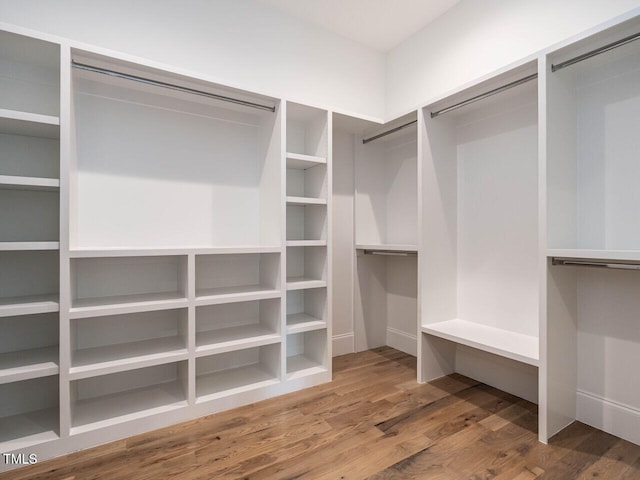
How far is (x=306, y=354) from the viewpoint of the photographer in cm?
279

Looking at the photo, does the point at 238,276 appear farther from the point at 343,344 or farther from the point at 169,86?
the point at 169,86

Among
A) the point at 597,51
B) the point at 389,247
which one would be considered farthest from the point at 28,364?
the point at 597,51

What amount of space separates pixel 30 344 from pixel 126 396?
60cm

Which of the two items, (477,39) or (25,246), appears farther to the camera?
(477,39)

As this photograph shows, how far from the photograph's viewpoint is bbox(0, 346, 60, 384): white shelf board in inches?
63.1

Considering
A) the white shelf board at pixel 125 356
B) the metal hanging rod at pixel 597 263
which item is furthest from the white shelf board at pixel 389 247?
the white shelf board at pixel 125 356

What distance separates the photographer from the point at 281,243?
2330mm

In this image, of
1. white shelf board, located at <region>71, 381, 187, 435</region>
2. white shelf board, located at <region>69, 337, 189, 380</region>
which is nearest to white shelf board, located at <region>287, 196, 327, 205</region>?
white shelf board, located at <region>69, 337, 189, 380</region>

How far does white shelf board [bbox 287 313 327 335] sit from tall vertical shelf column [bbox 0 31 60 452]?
1331 mm

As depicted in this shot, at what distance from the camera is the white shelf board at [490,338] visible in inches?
75.5

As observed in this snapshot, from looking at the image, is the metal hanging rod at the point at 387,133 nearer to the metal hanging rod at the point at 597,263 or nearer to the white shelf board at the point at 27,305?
the metal hanging rod at the point at 597,263

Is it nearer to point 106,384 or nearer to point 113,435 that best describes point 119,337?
point 106,384

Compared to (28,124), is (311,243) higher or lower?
lower

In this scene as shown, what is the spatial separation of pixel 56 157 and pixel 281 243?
54.8 inches
